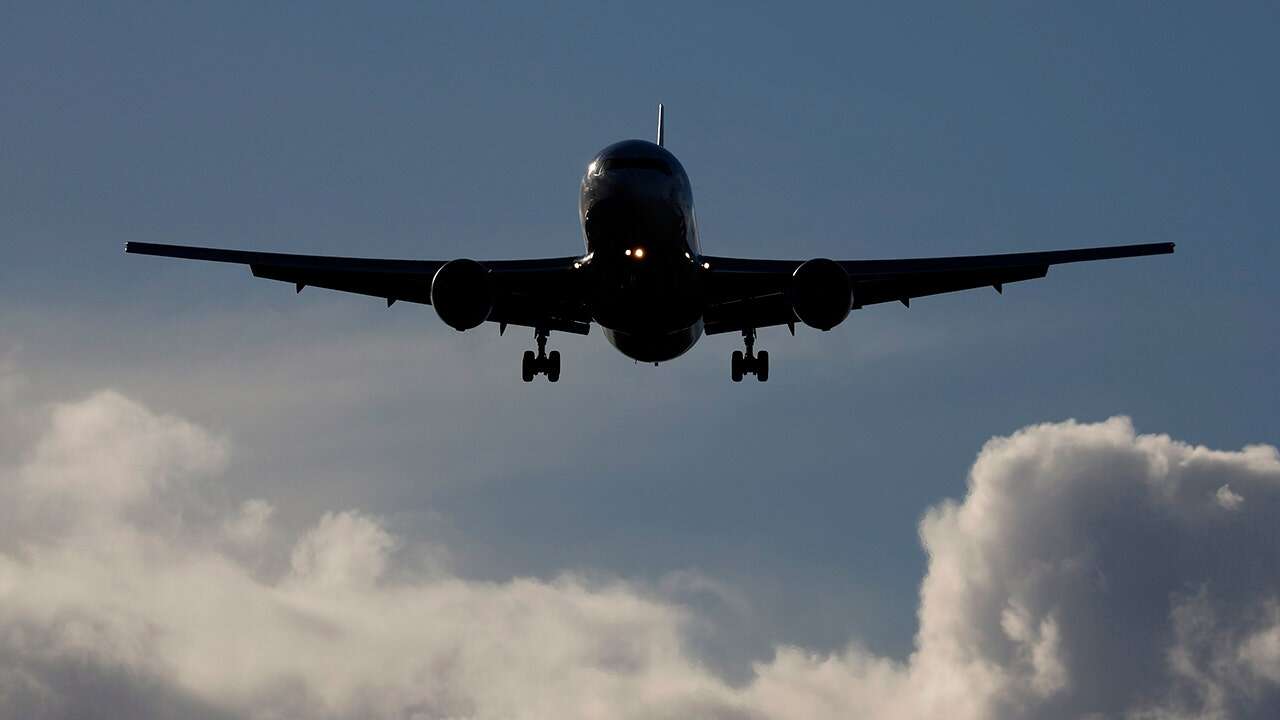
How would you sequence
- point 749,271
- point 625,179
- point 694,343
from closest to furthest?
point 625,179
point 749,271
point 694,343

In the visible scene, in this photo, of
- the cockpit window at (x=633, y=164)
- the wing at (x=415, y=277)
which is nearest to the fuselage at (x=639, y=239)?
the cockpit window at (x=633, y=164)

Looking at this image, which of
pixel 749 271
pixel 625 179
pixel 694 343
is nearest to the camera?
pixel 625 179

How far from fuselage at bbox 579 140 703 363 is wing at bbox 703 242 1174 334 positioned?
115 centimetres

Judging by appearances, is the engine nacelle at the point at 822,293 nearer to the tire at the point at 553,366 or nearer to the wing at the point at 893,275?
the wing at the point at 893,275

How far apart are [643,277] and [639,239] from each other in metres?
1.03

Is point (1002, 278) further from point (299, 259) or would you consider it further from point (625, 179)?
point (299, 259)

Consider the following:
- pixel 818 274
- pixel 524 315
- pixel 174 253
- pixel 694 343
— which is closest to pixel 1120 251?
pixel 818 274

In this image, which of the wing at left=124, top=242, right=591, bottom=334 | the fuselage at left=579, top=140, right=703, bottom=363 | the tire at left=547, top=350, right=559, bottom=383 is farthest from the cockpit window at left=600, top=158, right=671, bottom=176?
the tire at left=547, top=350, right=559, bottom=383

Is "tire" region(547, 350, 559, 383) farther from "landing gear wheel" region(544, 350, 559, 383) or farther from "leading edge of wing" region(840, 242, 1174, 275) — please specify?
"leading edge of wing" region(840, 242, 1174, 275)

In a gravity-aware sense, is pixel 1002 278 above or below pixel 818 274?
above

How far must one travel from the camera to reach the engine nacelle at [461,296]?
121 feet

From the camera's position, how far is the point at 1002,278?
41.4 m

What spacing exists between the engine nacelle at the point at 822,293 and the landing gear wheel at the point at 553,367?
1117 centimetres

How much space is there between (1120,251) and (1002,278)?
3.61 m
